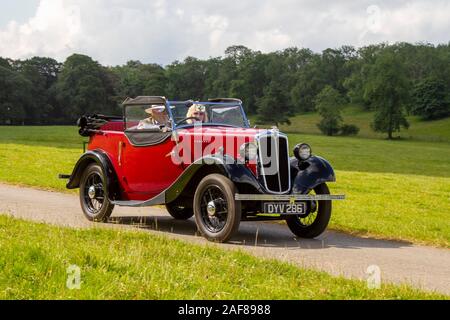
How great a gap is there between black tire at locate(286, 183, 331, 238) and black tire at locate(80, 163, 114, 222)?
3.09 m

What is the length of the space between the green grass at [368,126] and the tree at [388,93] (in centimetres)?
208

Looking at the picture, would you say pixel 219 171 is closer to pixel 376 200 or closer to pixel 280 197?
pixel 280 197

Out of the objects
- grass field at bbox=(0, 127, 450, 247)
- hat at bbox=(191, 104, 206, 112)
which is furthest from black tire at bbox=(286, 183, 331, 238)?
hat at bbox=(191, 104, 206, 112)

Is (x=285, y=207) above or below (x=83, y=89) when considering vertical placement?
below

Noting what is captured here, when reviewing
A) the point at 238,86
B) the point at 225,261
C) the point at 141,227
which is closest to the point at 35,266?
the point at 225,261

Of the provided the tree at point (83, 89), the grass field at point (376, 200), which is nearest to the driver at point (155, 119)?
the grass field at point (376, 200)

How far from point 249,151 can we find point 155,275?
3763 mm

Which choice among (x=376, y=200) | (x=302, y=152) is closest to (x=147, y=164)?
(x=302, y=152)

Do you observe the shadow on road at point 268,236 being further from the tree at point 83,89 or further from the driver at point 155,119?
the tree at point 83,89

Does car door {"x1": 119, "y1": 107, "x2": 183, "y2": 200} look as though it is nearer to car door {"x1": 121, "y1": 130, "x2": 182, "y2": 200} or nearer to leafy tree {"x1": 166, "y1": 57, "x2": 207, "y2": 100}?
car door {"x1": 121, "y1": 130, "x2": 182, "y2": 200}

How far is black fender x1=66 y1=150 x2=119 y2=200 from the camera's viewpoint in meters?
10.3

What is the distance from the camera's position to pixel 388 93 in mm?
97688

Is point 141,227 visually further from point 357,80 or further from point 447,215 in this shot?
point 357,80

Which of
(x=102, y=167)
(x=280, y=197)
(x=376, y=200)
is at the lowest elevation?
A: (x=376, y=200)
